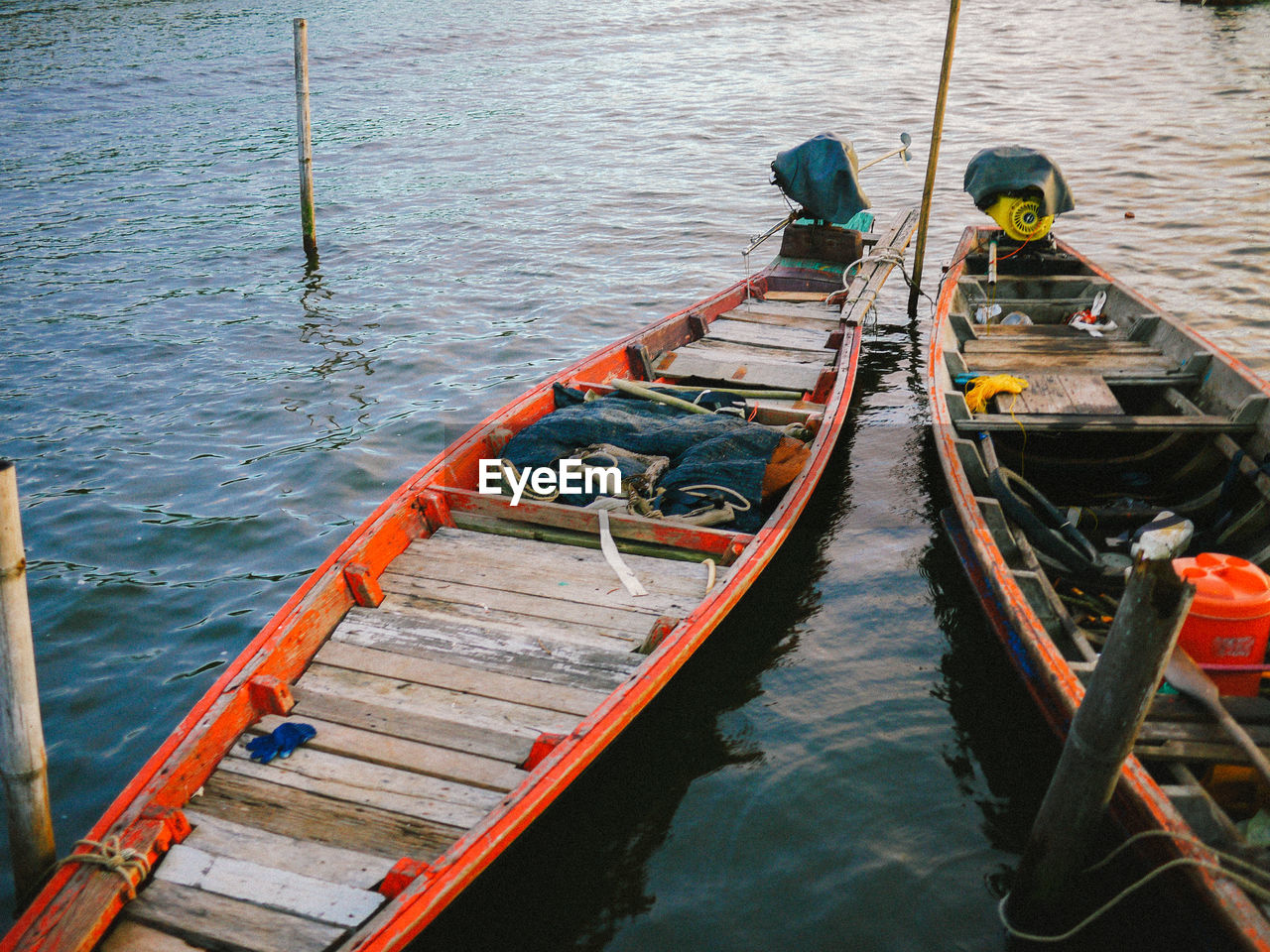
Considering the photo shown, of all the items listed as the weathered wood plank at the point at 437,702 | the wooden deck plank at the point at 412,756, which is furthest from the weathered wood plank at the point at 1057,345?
the wooden deck plank at the point at 412,756

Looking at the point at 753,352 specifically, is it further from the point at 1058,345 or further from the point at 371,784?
the point at 371,784

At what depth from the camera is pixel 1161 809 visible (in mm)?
4078

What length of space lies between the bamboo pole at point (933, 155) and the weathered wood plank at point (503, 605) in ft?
27.2

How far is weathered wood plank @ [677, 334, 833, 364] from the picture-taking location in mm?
9641

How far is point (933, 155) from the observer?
11.9 metres

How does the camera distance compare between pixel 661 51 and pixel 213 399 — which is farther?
pixel 661 51

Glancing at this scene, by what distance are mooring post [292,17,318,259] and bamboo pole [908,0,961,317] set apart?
8.87 metres

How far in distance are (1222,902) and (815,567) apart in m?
4.43

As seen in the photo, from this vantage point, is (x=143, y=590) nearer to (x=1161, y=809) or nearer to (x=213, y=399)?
(x=213, y=399)

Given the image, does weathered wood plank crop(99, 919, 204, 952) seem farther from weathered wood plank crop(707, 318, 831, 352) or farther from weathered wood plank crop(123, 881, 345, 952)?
weathered wood plank crop(707, 318, 831, 352)

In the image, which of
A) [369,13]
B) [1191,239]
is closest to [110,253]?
[1191,239]

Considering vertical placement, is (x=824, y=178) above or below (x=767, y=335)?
above

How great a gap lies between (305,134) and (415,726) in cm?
1183

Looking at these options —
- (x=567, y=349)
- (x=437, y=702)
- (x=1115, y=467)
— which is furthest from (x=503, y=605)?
(x=567, y=349)
